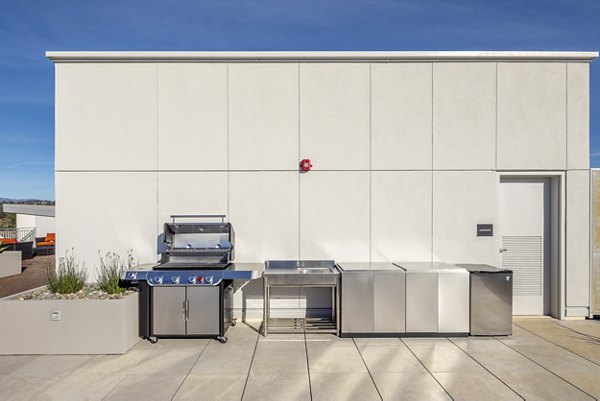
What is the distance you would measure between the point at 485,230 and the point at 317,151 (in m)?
2.69

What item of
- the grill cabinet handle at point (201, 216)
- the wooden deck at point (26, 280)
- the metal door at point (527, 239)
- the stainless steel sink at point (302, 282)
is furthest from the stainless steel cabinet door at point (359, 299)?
the wooden deck at point (26, 280)

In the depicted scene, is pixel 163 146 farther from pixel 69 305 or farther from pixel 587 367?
pixel 587 367

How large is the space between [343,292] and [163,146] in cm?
323

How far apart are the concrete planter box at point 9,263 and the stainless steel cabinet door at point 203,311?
657 cm

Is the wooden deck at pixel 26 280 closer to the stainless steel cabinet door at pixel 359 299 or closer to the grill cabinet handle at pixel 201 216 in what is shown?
the grill cabinet handle at pixel 201 216

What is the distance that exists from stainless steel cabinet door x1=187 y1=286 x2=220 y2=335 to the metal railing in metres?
13.0

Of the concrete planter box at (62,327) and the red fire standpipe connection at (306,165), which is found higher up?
the red fire standpipe connection at (306,165)

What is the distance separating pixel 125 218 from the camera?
516 cm

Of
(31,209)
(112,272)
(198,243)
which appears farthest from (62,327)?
(31,209)

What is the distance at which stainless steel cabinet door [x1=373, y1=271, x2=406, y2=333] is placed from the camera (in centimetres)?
440

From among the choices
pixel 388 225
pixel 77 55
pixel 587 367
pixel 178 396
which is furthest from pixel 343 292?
pixel 77 55

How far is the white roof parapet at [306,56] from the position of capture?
16.7 ft

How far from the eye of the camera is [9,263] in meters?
8.20

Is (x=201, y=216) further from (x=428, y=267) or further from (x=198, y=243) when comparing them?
(x=428, y=267)
